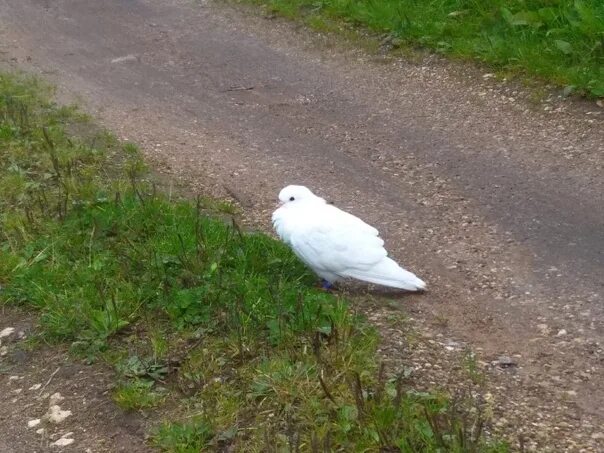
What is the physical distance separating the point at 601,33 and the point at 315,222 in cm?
418

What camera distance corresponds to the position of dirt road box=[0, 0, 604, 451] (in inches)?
193

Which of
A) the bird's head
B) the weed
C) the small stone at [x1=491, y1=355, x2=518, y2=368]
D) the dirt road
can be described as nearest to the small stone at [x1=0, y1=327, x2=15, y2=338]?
the weed

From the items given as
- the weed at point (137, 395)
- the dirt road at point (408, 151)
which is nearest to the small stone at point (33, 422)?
the weed at point (137, 395)

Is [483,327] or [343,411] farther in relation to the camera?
[483,327]

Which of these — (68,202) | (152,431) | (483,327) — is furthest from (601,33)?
(152,431)

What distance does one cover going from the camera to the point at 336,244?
16.5ft

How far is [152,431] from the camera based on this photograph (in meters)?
4.13

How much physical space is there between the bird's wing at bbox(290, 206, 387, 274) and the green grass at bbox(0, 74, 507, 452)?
201 millimetres

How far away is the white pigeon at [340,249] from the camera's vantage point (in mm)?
5016

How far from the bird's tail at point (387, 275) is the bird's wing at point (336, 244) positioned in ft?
0.10

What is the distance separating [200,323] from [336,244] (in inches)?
34.8

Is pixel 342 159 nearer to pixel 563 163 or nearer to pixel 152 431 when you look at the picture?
pixel 563 163

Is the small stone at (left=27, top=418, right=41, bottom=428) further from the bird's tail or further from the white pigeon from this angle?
the bird's tail

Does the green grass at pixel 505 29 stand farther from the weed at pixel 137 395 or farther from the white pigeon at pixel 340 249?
the weed at pixel 137 395
